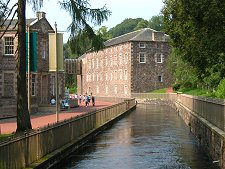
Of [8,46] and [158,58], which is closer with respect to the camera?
[8,46]

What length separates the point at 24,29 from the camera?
1631cm

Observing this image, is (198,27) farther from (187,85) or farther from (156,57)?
(156,57)

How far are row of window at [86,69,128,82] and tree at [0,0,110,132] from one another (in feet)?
215

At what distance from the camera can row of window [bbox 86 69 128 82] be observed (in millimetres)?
84250

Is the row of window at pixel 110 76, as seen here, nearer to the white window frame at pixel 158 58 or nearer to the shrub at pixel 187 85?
the white window frame at pixel 158 58

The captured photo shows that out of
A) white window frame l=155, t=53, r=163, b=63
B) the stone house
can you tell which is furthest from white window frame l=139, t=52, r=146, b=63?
the stone house

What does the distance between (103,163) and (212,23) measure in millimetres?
8201

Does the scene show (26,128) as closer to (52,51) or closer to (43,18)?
(52,51)

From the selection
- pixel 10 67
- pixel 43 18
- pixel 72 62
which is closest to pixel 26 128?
pixel 10 67

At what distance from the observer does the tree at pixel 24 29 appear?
1596cm

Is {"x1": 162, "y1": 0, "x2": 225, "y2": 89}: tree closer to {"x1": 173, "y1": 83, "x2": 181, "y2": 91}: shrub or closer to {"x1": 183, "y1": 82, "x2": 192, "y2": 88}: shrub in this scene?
{"x1": 183, "y1": 82, "x2": 192, "y2": 88}: shrub

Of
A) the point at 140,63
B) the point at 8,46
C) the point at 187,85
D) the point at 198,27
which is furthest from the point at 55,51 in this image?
the point at 140,63

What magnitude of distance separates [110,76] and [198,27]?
70.8 m

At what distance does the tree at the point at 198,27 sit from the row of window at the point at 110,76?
55.9 m
